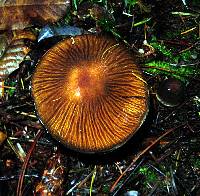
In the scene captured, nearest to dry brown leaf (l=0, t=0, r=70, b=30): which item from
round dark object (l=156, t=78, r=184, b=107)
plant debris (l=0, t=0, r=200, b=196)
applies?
plant debris (l=0, t=0, r=200, b=196)

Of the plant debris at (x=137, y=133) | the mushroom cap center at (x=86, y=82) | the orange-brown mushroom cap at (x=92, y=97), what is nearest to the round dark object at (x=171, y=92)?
the plant debris at (x=137, y=133)

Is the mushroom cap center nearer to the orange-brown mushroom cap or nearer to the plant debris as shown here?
the orange-brown mushroom cap

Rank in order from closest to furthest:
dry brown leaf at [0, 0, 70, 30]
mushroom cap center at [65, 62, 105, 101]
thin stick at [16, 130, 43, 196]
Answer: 1. mushroom cap center at [65, 62, 105, 101]
2. thin stick at [16, 130, 43, 196]
3. dry brown leaf at [0, 0, 70, 30]

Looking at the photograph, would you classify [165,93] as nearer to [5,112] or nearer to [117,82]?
[117,82]

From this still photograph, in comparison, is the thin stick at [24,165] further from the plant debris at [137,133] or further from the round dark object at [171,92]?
the round dark object at [171,92]

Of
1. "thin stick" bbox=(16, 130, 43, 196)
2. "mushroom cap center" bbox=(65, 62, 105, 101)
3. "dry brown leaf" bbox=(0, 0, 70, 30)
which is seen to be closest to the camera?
"mushroom cap center" bbox=(65, 62, 105, 101)

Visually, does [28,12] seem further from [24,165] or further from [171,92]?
[171,92]
